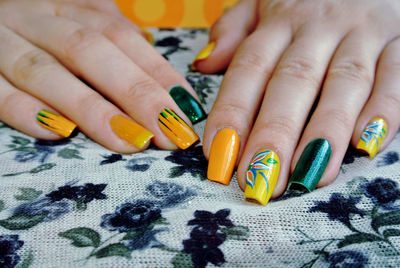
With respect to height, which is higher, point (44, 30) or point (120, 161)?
point (44, 30)

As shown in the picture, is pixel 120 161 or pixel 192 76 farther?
pixel 192 76

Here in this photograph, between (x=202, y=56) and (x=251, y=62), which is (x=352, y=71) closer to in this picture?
(x=251, y=62)

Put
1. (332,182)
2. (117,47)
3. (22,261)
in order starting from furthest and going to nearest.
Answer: (117,47) → (332,182) → (22,261)

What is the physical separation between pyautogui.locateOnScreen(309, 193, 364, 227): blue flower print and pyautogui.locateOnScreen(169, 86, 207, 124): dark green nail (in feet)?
0.90

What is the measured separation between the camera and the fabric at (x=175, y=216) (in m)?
0.41

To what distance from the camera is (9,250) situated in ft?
1.37

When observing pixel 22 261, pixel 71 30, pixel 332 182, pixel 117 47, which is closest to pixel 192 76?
pixel 117 47

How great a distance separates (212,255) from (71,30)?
581 millimetres

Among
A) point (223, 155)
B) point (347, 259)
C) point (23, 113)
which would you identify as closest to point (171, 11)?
point (23, 113)

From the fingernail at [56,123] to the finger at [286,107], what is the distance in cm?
30

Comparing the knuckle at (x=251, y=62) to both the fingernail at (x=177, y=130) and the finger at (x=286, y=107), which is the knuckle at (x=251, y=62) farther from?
the fingernail at (x=177, y=130)

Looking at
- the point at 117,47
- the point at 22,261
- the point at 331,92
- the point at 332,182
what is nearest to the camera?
the point at 22,261

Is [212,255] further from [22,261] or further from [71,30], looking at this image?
[71,30]

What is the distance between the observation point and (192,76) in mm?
807
